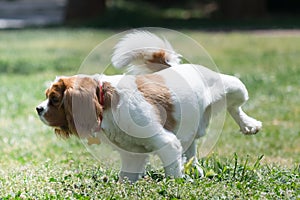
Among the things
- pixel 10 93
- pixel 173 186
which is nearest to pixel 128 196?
pixel 173 186

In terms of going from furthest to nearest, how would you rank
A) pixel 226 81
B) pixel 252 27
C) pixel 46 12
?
pixel 46 12, pixel 252 27, pixel 226 81

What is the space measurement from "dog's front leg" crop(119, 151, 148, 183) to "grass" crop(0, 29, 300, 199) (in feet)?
0.29

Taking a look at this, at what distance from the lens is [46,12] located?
117 feet

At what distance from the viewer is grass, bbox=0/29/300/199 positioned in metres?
5.17

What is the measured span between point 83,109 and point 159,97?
0.63 m

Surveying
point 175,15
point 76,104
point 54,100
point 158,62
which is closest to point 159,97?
point 158,62

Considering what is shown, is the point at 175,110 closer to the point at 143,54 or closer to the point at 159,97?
the point at 159,97

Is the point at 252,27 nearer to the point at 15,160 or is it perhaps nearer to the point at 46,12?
the point at 46,12

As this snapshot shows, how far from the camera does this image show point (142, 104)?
5.28 m

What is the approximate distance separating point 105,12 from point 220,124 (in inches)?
858

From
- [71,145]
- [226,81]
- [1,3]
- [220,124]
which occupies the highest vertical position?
[226,81]

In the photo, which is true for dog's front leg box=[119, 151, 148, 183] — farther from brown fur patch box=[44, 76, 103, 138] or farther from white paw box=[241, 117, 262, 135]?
white paw box=[241, 117, 262, 135]

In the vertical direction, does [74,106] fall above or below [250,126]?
Result: above

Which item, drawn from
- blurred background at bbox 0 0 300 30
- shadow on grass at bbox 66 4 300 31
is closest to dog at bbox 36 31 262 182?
shadow on grass at bbox 66 4 300 31
